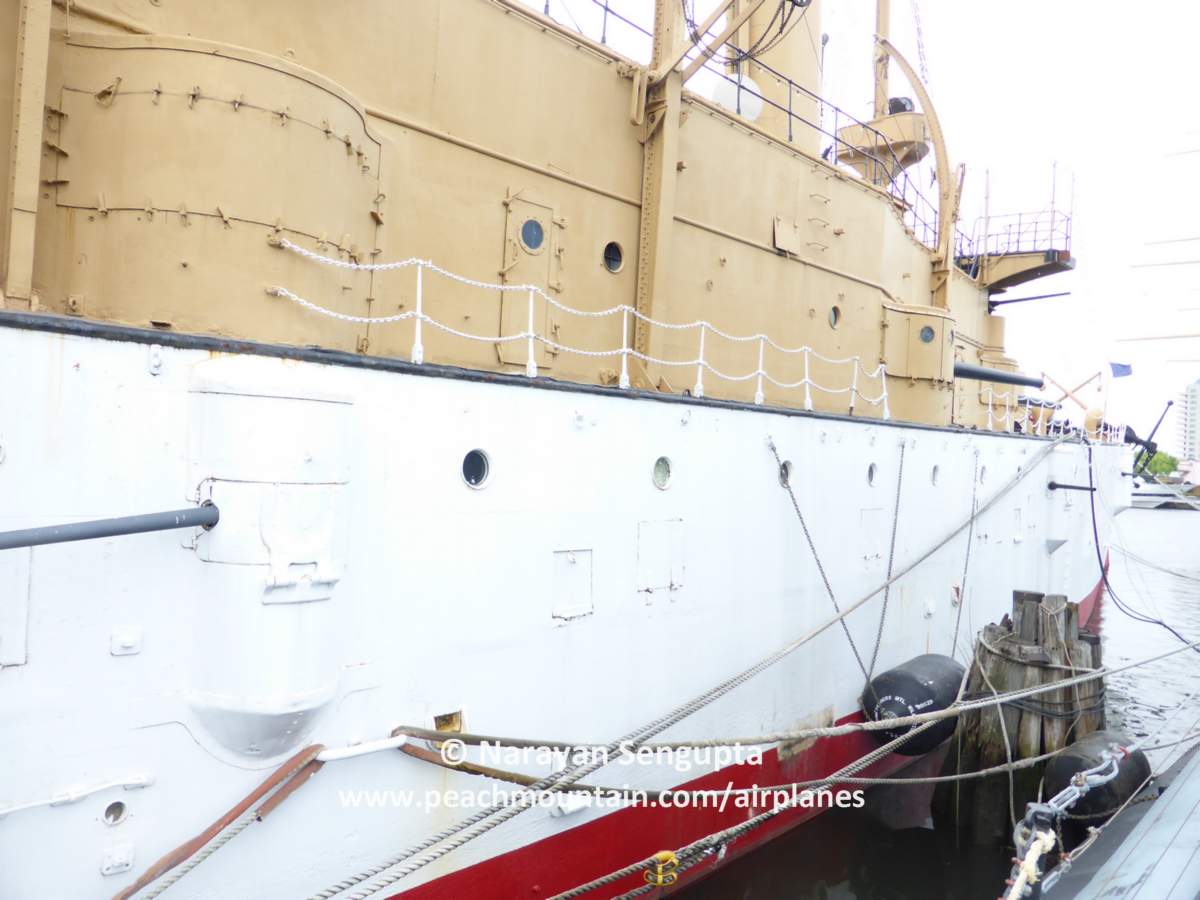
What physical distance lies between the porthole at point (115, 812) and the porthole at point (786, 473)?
5323 mm

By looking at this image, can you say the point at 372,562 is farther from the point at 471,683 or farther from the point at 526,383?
the point at 526,383

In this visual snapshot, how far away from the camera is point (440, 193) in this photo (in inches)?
249

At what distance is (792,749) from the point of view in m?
7.67

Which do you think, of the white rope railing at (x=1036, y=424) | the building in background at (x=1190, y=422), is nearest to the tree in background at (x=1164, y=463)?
the building in background at (x=1190, y=422)

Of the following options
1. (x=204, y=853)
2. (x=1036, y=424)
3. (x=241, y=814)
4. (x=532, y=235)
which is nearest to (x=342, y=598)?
(x=241, y=814)

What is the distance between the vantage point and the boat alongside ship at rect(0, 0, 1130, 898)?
147 inches

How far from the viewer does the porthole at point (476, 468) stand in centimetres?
497

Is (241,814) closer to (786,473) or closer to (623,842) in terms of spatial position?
(623,842)

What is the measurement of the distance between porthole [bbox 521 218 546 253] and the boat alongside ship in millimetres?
59

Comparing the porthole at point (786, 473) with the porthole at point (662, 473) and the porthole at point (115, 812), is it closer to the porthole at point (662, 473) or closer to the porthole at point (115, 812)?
the porthole at point (662, 473)

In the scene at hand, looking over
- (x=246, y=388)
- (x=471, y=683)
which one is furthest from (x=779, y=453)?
(x=246, y=388)

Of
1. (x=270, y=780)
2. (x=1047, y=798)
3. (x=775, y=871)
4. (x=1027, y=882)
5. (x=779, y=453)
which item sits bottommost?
(x=775, y=871)

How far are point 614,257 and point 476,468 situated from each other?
329 centimetres

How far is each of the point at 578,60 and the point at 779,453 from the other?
377 cm
